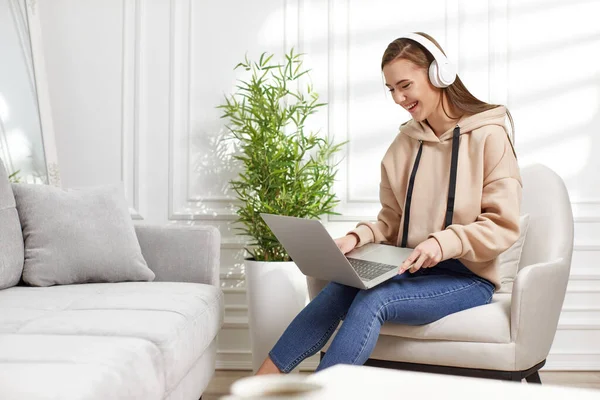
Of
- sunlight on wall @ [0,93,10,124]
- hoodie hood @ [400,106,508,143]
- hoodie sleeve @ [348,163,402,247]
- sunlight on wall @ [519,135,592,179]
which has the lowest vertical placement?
hoodie sleeve @ [348,163,402,247]

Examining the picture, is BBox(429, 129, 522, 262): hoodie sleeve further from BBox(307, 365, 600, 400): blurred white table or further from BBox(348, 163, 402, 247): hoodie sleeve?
BBox(307, 365, 600, 400): blurred white table

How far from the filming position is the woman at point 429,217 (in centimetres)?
168

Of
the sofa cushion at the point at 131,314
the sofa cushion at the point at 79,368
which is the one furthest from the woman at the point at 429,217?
the sofa cushion at the point at 79,368

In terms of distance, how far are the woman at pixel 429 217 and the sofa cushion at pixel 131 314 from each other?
26 cm

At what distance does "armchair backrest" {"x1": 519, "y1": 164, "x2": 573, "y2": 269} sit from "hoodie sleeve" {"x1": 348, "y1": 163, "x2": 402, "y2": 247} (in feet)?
1.60

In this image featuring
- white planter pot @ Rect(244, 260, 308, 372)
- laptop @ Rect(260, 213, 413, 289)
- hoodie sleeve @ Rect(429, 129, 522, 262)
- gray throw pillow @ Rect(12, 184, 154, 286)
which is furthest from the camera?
white planter pot @ Rect(244, 260, 308, 372)

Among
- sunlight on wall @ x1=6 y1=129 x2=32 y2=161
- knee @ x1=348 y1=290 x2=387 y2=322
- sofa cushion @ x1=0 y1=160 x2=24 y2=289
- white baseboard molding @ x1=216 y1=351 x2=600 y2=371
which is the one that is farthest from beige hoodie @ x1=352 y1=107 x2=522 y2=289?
sunlight on wall @ x1=6 y1=129 x2=32 y2=161

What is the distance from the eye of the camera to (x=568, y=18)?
2.96 m

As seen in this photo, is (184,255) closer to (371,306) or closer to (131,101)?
(371,306)

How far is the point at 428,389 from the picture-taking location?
2.27 ft

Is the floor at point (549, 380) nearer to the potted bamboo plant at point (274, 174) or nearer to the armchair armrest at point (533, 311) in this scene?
the potted bamboo plant at point (274, 174)

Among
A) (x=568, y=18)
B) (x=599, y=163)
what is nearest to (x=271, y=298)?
(x=599, y=163)

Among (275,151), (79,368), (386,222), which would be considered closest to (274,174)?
(275,151)

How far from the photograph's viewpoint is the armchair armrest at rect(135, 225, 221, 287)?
228cm
